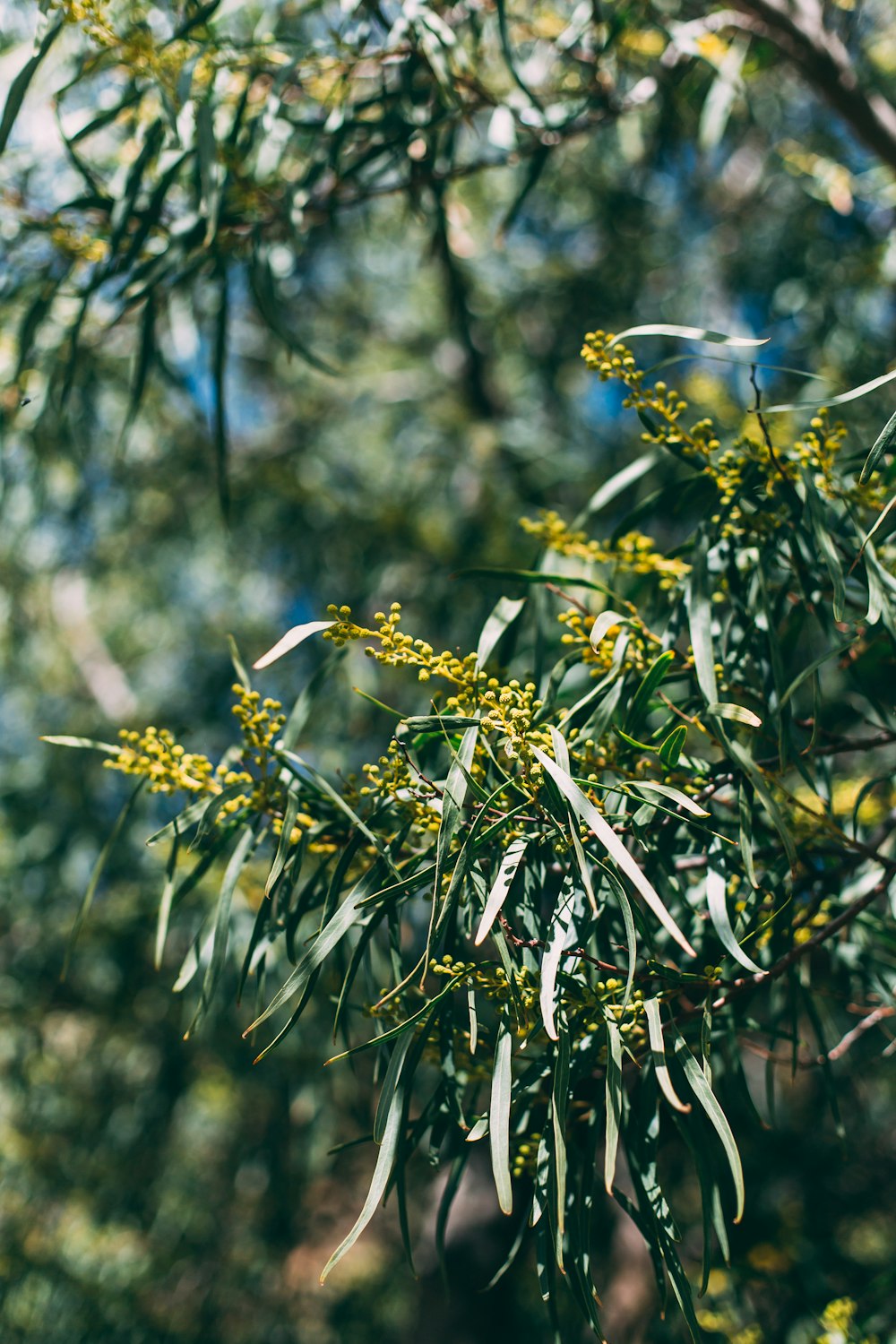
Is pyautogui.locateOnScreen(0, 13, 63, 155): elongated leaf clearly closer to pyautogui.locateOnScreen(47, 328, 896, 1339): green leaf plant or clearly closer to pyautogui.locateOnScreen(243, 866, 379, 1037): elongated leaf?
pyautogui.locateOnScreen(47, 328, 896, 1339): green leaf plant

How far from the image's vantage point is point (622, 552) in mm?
1097

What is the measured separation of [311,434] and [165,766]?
2874 millimetres

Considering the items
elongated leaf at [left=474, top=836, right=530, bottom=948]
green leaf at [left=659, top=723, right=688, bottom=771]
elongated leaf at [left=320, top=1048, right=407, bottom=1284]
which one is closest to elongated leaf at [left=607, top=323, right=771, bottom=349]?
green leaf at [left=659, top=723, right=688, bottom=771]

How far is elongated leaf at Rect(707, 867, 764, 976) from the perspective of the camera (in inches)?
30.0

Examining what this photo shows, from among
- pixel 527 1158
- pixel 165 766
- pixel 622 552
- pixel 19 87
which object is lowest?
pixel 527 1158

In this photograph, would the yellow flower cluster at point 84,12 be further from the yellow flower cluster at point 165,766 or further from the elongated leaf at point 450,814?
the elongated leaf at point 450,814

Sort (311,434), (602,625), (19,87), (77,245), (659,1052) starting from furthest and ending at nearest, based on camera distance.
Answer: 1. (311,434)
2. (77,245)
3. (19,87)
4. (602,625)
5. (659,1052)

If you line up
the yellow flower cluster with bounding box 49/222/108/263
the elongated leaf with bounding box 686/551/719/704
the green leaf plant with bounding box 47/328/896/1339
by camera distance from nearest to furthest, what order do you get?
1. the green leaf plant with bounding box 47/328/896/1339
2. the elongated leaf with bounding box 686/551/719/704
3. the yellow flower cluster with bounding box 49/222/108/263

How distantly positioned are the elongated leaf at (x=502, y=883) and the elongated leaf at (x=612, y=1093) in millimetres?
128

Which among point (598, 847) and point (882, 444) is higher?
point (882, 444)

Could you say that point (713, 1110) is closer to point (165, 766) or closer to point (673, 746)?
point (673, 746)

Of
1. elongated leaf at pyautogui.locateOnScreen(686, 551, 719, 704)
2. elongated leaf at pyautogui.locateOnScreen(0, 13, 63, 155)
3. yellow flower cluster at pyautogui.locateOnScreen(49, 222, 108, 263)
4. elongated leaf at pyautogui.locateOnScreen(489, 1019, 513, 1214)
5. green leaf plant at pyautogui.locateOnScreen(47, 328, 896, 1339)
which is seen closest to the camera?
elongated leaf at pyautogui.locateOnScreen(489, 1019, 513, 1214)

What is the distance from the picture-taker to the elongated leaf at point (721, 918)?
2.50 ft

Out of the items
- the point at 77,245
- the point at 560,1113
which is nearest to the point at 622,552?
the point at 560,1113
